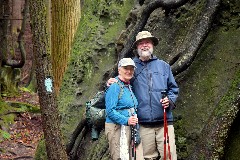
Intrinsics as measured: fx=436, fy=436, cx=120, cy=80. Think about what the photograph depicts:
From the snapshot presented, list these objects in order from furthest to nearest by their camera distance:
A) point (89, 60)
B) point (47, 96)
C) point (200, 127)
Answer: point (89, 60)
point (47, 96)
point (200, 127)

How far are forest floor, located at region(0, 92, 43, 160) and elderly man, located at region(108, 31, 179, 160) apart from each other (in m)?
7.81

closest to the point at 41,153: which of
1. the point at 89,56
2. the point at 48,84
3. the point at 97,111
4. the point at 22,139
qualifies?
the point at 89,56

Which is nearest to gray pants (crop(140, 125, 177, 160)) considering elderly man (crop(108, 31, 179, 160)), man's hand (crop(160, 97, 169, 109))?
elderly man (crop(108, 31, 179, 160))

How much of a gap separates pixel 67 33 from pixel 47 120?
4.39 m

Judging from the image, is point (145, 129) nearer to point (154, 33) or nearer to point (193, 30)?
point (193, 30)

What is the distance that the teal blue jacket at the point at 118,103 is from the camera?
4621 millimetres

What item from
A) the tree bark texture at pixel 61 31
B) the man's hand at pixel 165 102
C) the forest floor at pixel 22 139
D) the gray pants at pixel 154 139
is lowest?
the forest floor at pixel 22 139

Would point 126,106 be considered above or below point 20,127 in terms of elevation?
above

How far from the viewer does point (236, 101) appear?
4.91m

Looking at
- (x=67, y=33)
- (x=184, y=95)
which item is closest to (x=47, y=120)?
(x=184, y=95)

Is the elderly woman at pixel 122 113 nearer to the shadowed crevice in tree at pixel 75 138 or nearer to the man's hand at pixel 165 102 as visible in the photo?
the man's hand at pixel 165 102

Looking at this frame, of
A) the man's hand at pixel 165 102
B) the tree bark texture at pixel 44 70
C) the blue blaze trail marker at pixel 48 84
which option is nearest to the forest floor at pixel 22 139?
the tree bark texture at pixel 44 70

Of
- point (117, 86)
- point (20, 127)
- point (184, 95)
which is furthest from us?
point (20, 127)

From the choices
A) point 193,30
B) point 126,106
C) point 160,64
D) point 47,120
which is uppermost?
point 193,30
